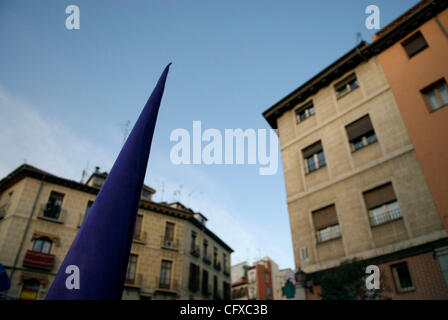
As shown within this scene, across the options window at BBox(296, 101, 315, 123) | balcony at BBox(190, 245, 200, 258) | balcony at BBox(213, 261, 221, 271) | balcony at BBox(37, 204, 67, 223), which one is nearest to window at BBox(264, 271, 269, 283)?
balcony at BBox(213, 261, 221, 271)

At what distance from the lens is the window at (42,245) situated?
1900 cm

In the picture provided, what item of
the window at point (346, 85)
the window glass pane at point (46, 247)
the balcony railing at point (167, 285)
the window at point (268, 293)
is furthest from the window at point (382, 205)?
the window at point (268, 293)

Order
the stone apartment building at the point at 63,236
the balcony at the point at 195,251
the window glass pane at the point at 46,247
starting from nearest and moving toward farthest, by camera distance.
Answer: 1. the stone apartment building at the point at 63,236
2. the window glass pane at the point at 46,247
3. the balcony at the point at 195,251

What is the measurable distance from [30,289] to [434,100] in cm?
2224

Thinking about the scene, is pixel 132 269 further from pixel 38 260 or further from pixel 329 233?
pixel 329 233

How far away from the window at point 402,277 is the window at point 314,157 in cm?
516

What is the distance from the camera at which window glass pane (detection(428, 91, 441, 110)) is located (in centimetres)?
1089

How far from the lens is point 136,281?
71.3ft

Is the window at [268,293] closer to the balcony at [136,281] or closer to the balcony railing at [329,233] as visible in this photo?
the balcony at [136,281]

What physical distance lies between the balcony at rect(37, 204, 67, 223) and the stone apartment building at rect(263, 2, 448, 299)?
15438mm

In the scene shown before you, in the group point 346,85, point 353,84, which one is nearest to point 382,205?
point 353,84
